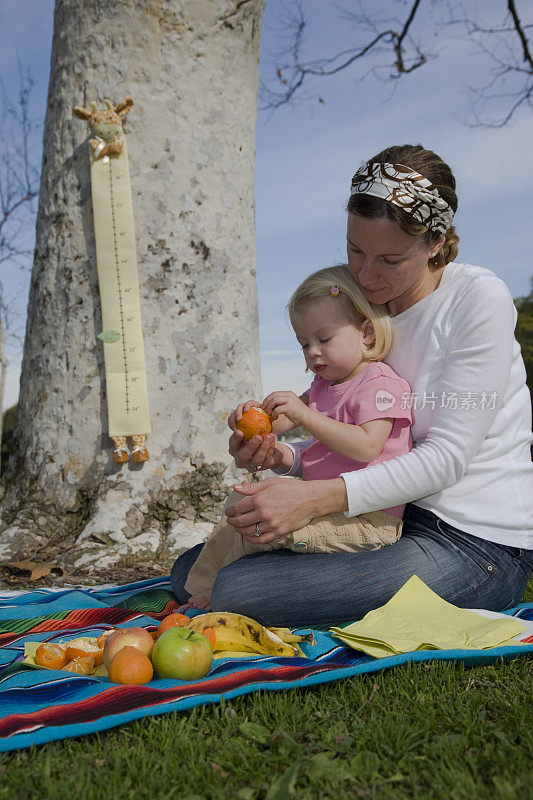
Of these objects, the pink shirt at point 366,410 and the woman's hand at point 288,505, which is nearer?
the woman's hand at point 288,505

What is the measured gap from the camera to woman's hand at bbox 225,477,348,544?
2.83 meters

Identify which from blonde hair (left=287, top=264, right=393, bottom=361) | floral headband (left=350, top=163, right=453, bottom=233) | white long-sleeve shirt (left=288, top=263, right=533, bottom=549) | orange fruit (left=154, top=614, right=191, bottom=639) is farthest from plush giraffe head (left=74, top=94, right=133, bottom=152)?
orange fruit (left=154, top=614, right=191, bottom=639)

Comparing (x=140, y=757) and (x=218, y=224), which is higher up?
(x=218, y=224)

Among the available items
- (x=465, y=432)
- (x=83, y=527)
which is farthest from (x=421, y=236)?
(x=83, y=527)

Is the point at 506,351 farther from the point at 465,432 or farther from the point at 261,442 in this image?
the point at 261,442

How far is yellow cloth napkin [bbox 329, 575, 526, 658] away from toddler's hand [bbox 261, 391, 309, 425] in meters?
0.83

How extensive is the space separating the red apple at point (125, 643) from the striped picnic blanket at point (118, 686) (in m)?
0.10

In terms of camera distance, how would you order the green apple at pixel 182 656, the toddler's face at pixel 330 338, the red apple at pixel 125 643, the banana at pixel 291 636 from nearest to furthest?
the green apple at pixel 182 656, the red apple at pixel 125 643, the banana at pixel 291 636, the toddler's face at pixel 330 338

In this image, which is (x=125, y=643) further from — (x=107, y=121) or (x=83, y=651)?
(x=107, y=121)

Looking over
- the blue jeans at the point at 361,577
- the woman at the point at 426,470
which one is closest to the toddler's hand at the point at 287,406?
the woman at the point at 426,470

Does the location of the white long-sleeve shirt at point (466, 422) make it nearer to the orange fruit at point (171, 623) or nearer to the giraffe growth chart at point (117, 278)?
the orange fruit at point (171, 623)

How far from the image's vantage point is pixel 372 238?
3.02 meters

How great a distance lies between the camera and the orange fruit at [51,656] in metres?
2.66

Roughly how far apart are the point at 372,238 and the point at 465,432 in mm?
928
